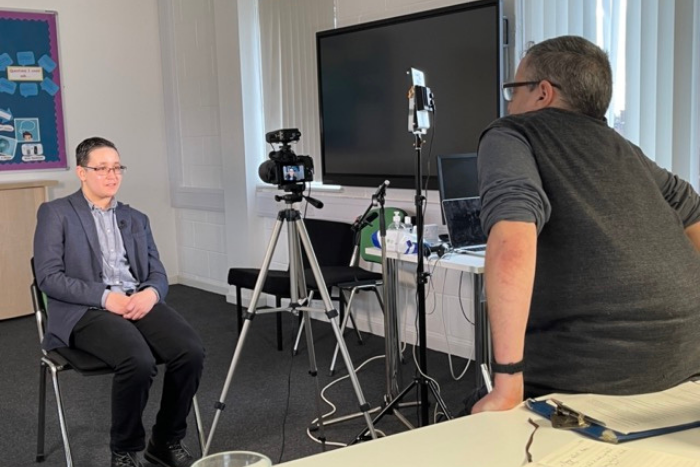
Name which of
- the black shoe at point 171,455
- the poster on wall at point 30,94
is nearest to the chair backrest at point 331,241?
the black shoe at point 171,455

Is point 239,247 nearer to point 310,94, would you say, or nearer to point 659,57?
point 310,94

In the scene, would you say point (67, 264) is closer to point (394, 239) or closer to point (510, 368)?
point (394, 239)

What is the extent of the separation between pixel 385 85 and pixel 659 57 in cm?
160

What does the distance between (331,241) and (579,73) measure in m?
2.99

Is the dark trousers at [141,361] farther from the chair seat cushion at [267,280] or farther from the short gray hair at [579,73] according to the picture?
the short gray hair at [579,73]

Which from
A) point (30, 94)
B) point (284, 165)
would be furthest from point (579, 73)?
point (30, 94)

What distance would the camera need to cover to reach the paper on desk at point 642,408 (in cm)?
112

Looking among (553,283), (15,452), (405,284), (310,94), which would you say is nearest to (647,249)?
(553,283)

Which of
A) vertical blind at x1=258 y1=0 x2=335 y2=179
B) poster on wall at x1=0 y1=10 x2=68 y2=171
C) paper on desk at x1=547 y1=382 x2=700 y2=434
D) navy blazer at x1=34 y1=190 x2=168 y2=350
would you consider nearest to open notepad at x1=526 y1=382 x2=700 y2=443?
paper on desk at x1=547 y1=382 x2=700 y2=434

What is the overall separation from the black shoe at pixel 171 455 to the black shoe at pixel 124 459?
15 cm

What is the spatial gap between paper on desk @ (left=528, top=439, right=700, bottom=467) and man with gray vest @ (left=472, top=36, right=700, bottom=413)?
0.23m

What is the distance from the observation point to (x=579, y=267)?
130cm

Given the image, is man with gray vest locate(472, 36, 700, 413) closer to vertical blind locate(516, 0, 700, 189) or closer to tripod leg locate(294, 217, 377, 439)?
tripod leg locate(294, 217, 377, 439)

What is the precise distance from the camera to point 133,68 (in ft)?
20.2
